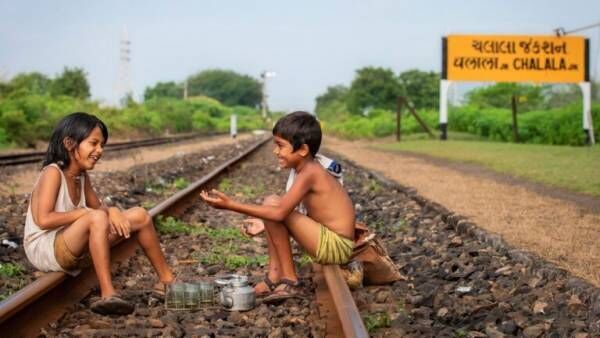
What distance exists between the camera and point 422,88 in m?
70.1

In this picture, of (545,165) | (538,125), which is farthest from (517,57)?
(545,165)

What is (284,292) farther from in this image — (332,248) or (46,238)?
(46,238)

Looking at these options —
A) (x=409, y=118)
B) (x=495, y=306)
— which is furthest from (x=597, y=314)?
(x=409, y=118)

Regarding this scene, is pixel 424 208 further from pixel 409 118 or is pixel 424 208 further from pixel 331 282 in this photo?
pixel 409 118

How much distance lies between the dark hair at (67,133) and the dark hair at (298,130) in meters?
0.94

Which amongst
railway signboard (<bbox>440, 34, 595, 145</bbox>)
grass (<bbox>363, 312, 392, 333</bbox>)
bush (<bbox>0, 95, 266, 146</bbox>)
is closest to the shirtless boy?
grass (<bbox>363, 312, 392, 333</bbox>)

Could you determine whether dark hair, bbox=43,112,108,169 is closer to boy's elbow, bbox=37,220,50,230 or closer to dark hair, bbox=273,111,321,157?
boy's elbow, bbox=37,220,50,230

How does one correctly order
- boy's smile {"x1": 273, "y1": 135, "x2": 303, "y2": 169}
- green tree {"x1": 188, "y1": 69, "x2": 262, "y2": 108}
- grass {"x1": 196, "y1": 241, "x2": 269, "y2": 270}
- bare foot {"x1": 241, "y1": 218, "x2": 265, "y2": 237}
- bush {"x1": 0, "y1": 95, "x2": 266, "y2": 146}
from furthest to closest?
green tree {"x1": 188, "y1": 69, "x2": 262, "y2": 108}, bush {"x1": 0, "y1": 95, "x2": 266, "y2": 146}, grass {"x1": 196, "y1": 241, "x2": 269, "y2": 270}, bare foot {"x1": 241, "y1": 218, "x2": 265, "y2": 237}, boy's smile {"x1": 273, "y1": 135, "x2": 303, "y2": 169}

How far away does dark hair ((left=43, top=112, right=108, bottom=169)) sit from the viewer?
4.28 meters

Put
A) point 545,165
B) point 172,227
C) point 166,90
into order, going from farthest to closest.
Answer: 1. point 166,90
2. point 545,165
3. point 172,227

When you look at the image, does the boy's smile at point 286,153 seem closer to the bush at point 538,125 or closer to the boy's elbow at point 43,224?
the boy's elbow at point 43,224

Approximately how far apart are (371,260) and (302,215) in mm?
558

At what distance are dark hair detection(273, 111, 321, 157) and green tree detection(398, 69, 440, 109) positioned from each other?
2570 inches

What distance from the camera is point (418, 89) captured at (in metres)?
70.1
